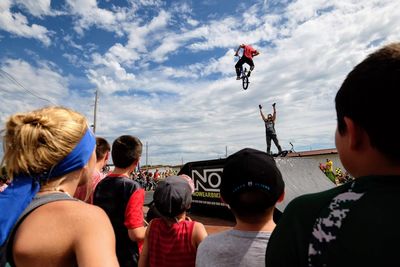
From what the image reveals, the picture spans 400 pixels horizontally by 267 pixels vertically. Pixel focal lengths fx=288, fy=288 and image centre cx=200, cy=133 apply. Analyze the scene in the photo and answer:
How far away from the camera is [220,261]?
1508mm

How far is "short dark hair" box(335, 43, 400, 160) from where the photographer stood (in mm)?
780

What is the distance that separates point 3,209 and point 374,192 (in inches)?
55.3

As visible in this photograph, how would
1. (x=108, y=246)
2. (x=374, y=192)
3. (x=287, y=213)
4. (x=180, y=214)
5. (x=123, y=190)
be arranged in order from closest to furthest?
(x=374, y=192)
(x=287, y=213)
(x=108, y=246)
(x=180, y=214)
(x=123, y=190)

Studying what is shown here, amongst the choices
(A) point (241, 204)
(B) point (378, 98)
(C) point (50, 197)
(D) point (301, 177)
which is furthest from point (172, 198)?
(D) point (301, 177)

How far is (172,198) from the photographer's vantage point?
2.28m

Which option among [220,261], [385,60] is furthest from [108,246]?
[385,60]

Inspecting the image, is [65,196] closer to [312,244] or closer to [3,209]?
[3,209]

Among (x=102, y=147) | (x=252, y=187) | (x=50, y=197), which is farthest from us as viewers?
(x=102, y=147)

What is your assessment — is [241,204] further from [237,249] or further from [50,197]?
[50,197]

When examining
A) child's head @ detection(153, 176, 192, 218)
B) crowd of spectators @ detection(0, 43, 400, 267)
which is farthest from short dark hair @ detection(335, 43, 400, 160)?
child's head @ detection(153, 176, 192, 218)

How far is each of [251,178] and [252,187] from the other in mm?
46

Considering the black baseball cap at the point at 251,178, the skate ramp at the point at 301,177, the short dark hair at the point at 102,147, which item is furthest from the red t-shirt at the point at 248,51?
the black baseball cap at the point at 251,178

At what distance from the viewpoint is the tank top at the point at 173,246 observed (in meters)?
2.20

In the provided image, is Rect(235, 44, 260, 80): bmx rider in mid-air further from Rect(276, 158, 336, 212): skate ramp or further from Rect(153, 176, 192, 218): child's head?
Rect(153, 176, 192, 218): child's head
